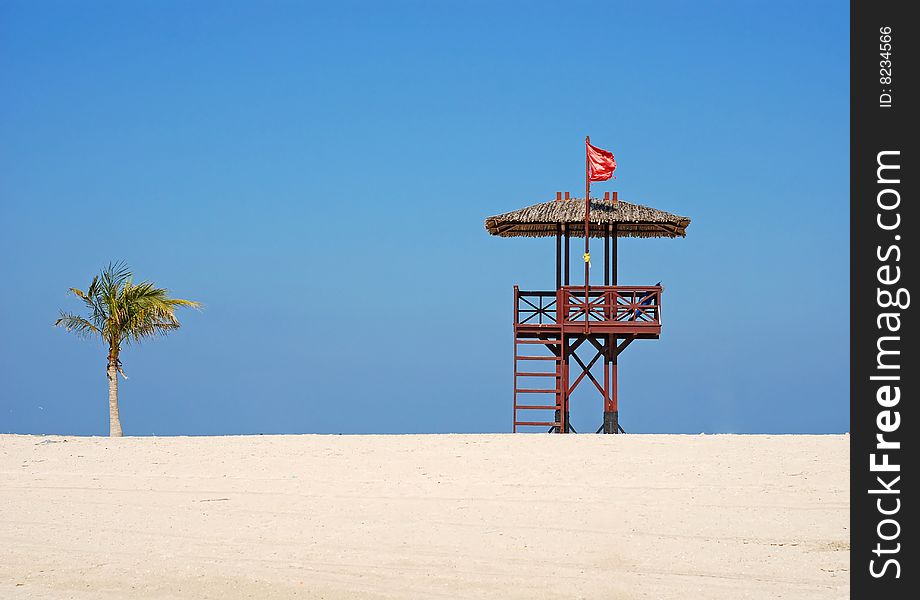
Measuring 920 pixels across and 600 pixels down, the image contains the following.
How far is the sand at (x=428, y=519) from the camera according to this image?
945cm

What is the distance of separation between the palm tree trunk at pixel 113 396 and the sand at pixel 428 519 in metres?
4.21

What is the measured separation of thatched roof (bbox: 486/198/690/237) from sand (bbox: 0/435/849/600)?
7.51 m

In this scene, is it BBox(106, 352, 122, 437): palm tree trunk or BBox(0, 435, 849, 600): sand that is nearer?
BBox(0, 435, 849, 600): sand

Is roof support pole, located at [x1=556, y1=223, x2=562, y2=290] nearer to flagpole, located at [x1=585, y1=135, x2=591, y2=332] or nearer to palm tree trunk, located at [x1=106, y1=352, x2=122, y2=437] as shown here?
flagpole, located at [x1=585, y1=135, x2=591, y2=332]

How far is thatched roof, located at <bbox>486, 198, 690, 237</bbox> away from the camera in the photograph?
24.1 meters

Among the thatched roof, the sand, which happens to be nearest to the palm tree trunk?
the sand

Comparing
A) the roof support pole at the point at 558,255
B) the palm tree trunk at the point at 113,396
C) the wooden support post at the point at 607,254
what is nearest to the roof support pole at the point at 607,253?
the wooden support post at the point at 607,254

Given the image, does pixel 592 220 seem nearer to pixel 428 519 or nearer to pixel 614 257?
pixel 614 257

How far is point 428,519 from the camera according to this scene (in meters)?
11.9

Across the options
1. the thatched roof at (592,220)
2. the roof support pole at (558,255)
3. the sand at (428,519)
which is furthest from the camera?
the roof support pole at (558,255)

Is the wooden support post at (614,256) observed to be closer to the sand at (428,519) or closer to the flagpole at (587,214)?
the flagpole at (587,214)

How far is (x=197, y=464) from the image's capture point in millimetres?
15914
